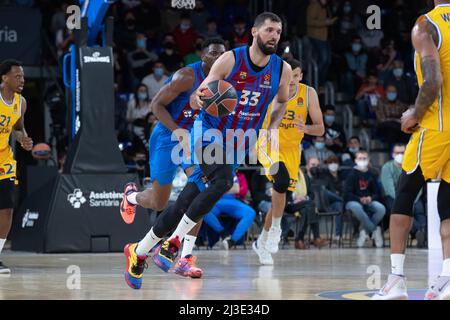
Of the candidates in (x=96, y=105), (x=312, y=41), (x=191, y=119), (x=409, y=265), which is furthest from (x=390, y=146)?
(x=191, y=119)

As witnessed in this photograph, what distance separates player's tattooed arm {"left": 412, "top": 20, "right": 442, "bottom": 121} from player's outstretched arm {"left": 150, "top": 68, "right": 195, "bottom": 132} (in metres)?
2.91

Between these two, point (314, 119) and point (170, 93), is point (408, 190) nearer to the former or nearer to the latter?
point (170, 93)

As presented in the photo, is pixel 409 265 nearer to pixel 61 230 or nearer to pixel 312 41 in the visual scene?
pixel 61 230

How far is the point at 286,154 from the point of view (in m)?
12.0

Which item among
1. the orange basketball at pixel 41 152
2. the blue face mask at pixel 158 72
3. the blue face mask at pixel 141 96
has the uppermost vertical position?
the blue face mask at pixel 158 72

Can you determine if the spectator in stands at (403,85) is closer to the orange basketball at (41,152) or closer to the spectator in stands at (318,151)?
the spectator in stands at (318,151)

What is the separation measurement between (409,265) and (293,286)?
3383 mm

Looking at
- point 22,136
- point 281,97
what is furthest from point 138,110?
point 281,97

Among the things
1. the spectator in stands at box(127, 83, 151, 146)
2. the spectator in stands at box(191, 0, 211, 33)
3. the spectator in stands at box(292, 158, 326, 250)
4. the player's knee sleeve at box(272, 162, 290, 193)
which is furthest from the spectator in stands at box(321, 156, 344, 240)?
the spectator in stands at box(191, 0, 211, 33)

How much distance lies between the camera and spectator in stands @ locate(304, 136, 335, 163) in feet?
58.9

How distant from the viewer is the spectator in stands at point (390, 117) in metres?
20.0

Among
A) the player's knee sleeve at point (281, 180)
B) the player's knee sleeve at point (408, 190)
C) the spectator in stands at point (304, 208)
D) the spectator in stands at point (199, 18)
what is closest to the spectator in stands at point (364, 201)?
the spectator in stands at point (304, 208)

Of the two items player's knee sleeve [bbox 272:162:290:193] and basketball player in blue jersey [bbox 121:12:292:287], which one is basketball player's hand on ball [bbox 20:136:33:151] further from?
player's knee sleeve [bbox 272:162:290:193]

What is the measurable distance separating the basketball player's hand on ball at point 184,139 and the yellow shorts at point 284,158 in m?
2.99
